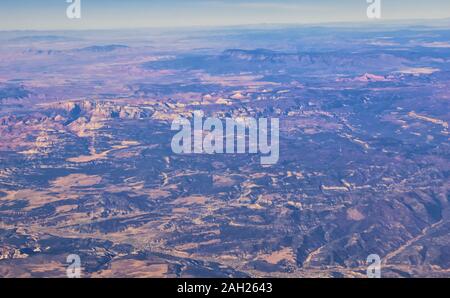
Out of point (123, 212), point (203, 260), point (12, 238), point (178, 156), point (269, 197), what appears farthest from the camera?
point (178, 156)

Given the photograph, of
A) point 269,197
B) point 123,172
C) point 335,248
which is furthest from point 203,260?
point 123,172

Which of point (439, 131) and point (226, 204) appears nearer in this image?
point (226, 204)

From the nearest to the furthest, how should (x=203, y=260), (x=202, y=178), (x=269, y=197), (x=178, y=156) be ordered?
(x=203, y=260)
(x=269, y=197)
(x=202, y=178)
(x=178, y=156)

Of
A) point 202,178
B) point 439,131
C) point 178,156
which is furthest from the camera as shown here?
point 439,131

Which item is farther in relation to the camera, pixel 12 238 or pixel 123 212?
pixel 123 212

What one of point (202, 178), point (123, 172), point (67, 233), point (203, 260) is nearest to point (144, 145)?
point (123, 172)

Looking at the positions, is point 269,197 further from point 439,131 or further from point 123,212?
point 439,131

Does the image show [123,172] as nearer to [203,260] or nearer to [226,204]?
[226,204]

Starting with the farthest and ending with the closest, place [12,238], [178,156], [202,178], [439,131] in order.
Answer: [439,131]
[178,156]
[202,178]
[12,238]
